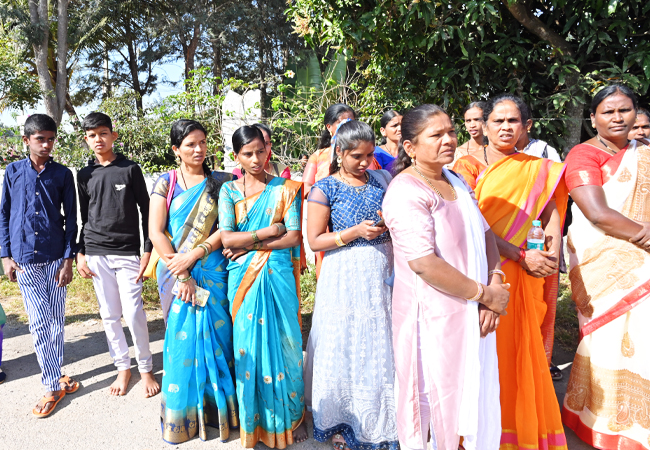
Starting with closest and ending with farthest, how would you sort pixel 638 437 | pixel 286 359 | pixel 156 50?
1. pixel 638 437
2. pixel 286 359
3. pixel 156 50

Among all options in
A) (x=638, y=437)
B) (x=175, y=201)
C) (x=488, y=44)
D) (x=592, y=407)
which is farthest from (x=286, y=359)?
(x=488, y=44)

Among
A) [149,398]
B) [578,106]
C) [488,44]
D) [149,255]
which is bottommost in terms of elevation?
[149,398]

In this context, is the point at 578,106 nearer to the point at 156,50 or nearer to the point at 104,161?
the point at 104,161

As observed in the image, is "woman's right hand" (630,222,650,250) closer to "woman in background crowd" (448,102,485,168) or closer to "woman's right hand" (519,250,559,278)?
"woman's right hand" (519,250,559,278)

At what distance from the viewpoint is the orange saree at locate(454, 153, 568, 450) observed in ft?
7.70

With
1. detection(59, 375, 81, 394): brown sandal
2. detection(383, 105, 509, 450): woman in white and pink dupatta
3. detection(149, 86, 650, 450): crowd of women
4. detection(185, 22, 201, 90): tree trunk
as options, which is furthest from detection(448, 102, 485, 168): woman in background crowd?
detection(185, 22, 201, 90): tree trunk

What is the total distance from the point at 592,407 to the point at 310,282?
135 inches

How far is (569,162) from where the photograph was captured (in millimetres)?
2662

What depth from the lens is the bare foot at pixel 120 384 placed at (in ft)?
11.0

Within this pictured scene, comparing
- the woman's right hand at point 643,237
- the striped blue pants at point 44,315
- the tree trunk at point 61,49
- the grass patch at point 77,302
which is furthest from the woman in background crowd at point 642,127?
the tree trunk at point 61,49

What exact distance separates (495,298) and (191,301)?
1702 mm

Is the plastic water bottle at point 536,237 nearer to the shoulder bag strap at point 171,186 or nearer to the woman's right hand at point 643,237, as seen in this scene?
the woman's right hand at point 643,237

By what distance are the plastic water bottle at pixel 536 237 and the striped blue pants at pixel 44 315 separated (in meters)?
3.34

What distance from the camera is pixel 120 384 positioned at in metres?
3.39
